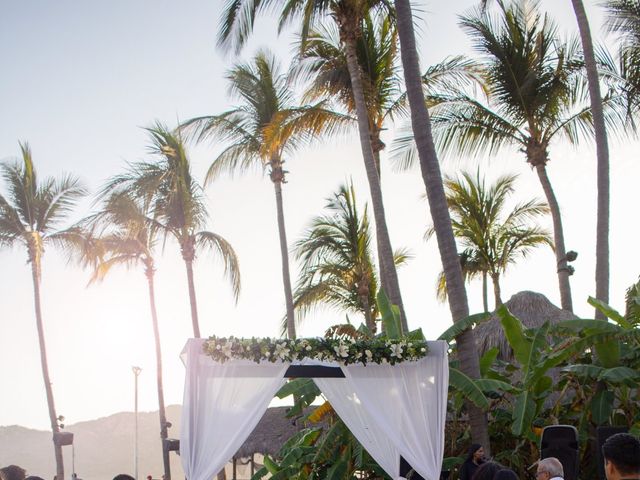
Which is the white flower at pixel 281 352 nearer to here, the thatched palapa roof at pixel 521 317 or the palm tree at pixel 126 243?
the thatched palapa roof at pixel 521 317

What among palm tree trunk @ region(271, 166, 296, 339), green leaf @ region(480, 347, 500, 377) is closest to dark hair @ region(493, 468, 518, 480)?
green leaf @ region(480, 347, 500, 377)

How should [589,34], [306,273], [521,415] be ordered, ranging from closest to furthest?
1. [521,415]
2. [589,34]
3. [306,273]

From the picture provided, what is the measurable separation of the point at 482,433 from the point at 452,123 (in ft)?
25.5

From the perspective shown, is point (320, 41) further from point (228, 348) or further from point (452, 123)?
point (228, 348)

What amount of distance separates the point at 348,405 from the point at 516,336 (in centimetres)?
312

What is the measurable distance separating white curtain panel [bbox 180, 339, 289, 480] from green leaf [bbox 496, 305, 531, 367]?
3.86 meters

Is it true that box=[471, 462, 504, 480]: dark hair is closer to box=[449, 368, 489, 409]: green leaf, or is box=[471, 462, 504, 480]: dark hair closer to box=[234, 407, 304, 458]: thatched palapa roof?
box=[449, 368, 489, 409]: green leaf

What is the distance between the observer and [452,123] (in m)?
17.3

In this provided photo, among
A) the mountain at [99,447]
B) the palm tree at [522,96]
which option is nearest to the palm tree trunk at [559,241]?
the palm tree at [522,96]

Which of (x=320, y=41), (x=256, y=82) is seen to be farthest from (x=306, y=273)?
(x=320, y=41)

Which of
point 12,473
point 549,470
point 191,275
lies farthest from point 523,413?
point 191,275

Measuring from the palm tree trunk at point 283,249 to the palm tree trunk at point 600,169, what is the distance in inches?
379

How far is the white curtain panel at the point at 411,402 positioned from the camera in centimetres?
1011

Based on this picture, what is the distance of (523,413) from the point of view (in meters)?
11.4
